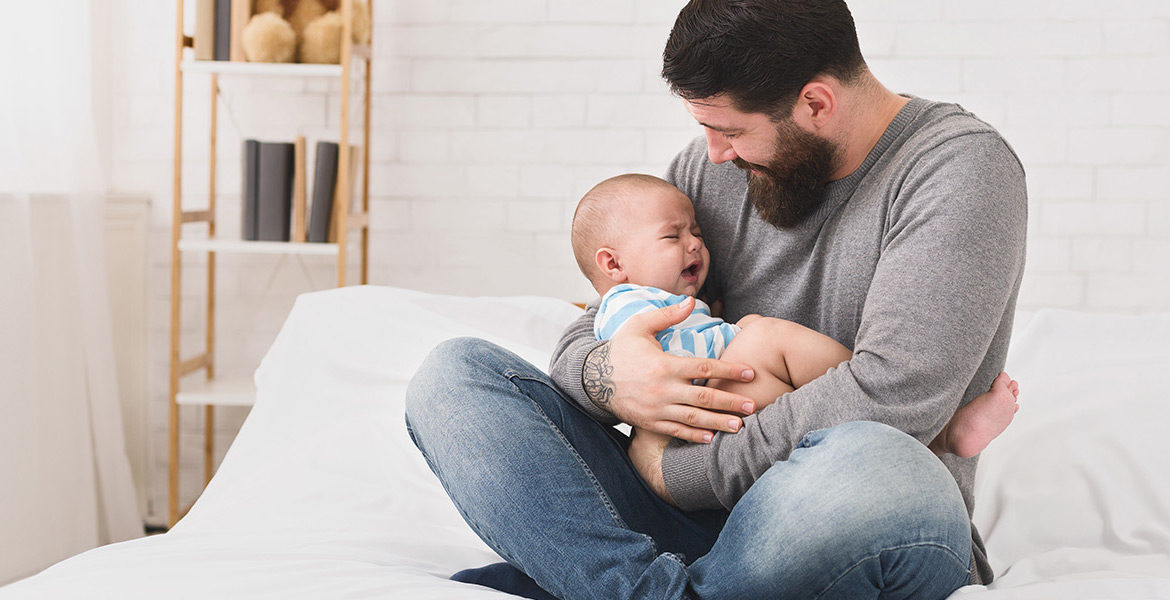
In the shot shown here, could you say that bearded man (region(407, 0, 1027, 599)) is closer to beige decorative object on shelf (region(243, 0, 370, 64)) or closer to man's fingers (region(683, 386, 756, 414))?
man's fingers (region(683, 386, 756, 414))

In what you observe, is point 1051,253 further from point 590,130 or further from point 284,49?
point 284,49

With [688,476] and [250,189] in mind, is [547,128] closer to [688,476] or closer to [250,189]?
[250,189]

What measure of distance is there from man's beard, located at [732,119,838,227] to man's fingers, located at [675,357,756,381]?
11.4 inches

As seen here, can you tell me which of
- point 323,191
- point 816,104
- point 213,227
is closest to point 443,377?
point 816,104

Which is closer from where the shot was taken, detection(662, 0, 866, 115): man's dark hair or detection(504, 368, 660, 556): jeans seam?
detection(504, 368, 660, 556): jeans seam

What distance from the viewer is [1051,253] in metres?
2.51

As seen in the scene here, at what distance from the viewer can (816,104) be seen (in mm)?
1277

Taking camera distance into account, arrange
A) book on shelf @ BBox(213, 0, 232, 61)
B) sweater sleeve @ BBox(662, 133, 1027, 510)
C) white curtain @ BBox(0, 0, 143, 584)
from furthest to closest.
Answer: book on shelf @ BBox(213, 0, 232, 61)
white curtain @ BBox(0, 0, 143, 584)
sweater sleeve @ BBox(662, 133, 1027, 510)

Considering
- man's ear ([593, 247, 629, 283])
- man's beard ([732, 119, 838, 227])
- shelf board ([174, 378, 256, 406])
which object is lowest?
shelf board ([174, 378, 256, 406])

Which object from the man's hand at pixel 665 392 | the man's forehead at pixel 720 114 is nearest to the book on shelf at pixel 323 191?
the man's forehead at pixel 720 114

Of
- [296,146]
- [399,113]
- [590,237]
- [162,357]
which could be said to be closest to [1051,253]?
[590,237]

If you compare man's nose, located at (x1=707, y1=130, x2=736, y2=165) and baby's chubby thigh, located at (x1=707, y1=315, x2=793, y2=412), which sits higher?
man's nose, located at (x1=707, y1=130, x2=736, y2=165)

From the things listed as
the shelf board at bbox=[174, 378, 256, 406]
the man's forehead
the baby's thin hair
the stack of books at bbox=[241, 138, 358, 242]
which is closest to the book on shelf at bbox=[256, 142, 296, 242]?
the stack of books at bbox=[241, 138, 358, 242]

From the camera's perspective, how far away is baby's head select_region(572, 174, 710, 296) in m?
1.42
